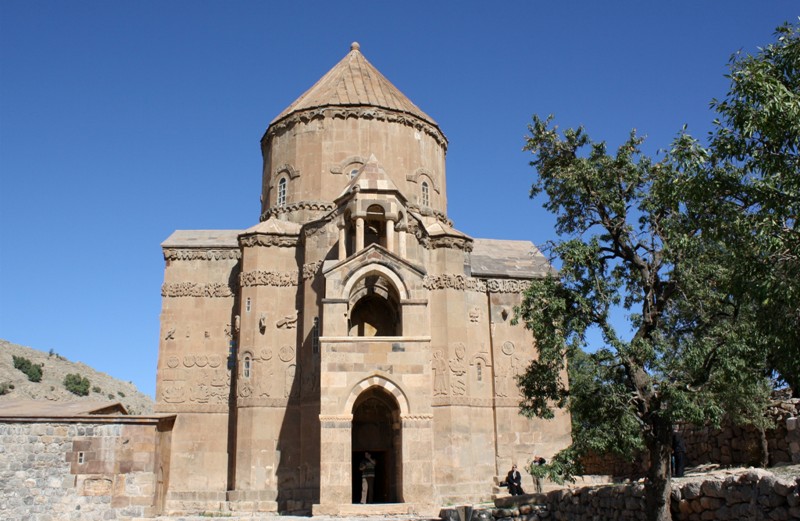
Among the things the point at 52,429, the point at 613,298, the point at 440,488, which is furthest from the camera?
the point at 440,488

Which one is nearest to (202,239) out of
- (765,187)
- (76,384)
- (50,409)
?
(50,409)

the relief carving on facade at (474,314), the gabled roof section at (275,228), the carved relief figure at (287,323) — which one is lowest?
the carved relief figure at (287,323)

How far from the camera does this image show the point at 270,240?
2698cm

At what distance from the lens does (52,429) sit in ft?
69.9

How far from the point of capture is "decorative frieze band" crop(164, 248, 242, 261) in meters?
28.2

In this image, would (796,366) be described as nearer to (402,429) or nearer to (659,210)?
(659,210)

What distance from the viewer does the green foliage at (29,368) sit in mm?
55531

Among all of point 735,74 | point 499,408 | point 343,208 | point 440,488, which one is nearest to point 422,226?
point 343,208

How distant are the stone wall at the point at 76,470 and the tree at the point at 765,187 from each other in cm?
1724

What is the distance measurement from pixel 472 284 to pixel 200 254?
9976 mm

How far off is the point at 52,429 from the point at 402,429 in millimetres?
9646

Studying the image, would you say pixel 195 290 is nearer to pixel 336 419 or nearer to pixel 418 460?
pixel 336 419

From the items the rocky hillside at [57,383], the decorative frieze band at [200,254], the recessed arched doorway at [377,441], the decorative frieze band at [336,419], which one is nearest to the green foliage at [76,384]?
the rocky hillside at [57,383]

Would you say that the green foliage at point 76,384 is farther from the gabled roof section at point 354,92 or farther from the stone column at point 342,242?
the stone column at point 342,242
